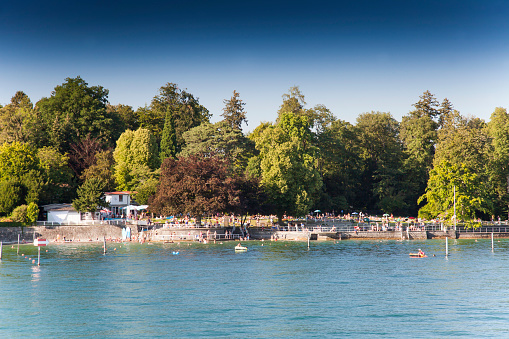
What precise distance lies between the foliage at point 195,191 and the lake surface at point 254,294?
10.0 metres

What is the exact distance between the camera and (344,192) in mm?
102375

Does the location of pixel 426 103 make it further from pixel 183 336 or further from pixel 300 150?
pixel 183 336

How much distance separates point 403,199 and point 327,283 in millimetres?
61164

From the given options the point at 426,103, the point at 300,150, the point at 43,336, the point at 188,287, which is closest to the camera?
the point at 43,336

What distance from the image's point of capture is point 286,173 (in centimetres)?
8219

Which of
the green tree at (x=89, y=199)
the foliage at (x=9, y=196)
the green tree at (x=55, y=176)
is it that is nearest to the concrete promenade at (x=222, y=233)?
the green tree at (x=89, y=199)

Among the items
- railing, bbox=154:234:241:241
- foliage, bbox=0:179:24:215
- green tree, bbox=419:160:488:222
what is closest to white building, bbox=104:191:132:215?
foliage, bbox=0:179:24:215

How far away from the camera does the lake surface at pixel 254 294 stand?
102 ft

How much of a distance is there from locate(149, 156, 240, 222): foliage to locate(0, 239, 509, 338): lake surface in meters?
10.0

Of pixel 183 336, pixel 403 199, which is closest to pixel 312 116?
pixel 403 199

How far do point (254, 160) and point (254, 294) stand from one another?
175 feet

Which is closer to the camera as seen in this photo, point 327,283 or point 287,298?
point 287,298

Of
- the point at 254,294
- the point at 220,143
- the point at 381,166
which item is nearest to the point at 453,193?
the point at 381,166

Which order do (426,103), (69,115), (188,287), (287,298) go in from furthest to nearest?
1. (426,103)
2. (69,115)
3. (188,287)
4. (287,298)
